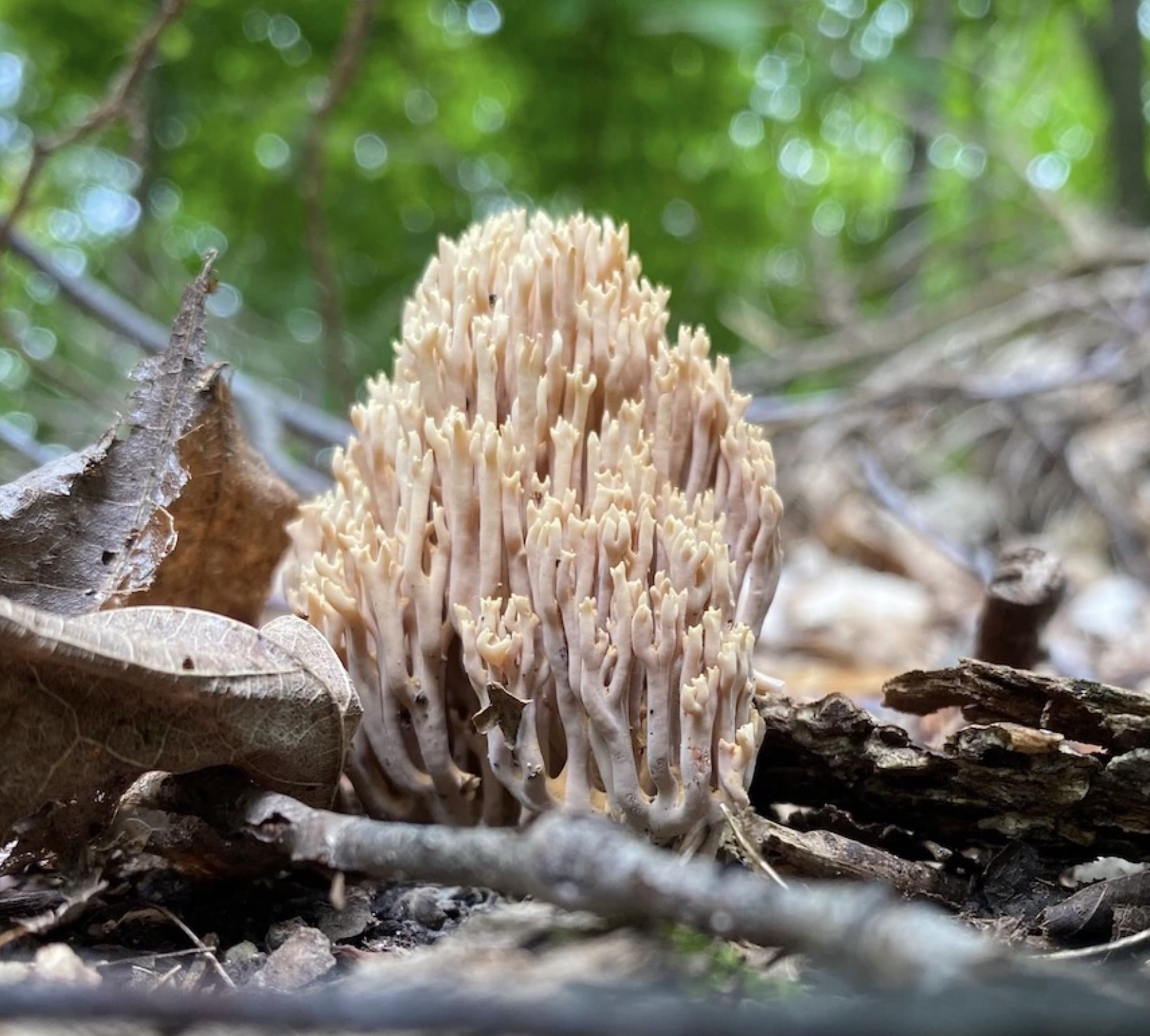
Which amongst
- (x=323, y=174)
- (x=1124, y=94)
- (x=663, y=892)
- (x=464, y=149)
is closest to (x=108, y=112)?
(x=323, y=174)

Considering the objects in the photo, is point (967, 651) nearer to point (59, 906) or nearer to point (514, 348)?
point (514, 348)

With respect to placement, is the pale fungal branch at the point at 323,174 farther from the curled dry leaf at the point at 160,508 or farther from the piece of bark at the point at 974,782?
the piece of bark at the point at 974,782

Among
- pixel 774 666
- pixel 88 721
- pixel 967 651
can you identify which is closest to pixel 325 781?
pixel 88 721

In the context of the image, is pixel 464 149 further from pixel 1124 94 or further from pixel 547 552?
pixel 547 552

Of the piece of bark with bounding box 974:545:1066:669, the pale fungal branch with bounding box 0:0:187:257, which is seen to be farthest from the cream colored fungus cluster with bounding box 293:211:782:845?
the pale fungal branch with bounding box 0:0:187:257

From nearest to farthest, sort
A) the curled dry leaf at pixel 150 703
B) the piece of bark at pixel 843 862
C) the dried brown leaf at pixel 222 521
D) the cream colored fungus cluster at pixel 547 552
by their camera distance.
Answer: the curled dry leaf at pixel 150 703, the piece of bark at pixel 843 862, the cream colored fungus cluster at pixel 547 552, the dried brown leaf at pixel 222 521

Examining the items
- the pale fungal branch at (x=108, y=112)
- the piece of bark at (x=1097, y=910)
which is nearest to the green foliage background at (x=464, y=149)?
the pale fungal branch at (x=108, y=112)

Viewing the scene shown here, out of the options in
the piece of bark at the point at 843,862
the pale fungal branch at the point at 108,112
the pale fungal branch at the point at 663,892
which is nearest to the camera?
the pale fungal branch at the point at 663,892
